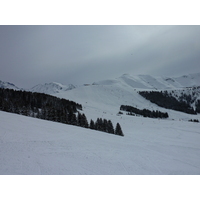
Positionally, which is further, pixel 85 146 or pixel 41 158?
pixel 85 146

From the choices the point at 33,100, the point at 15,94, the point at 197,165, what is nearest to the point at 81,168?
the point at 197,165

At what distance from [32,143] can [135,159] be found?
9.66 meters

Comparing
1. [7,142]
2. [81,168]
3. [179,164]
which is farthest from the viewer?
[7,142]

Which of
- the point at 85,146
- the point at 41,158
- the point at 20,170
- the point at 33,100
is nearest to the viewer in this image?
the point at 20,170

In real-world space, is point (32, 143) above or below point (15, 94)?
below

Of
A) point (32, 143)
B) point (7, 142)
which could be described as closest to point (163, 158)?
point (32, 143)

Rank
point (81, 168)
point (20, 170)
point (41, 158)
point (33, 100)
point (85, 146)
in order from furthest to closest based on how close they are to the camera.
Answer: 1. point (33, 100)
2. point (85, 146)
3. point (41, 158)
4. point (81, 168)
5. point (20, 170)

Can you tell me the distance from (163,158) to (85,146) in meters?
7.58

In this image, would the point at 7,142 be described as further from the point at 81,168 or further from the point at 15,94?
the point at 15,94

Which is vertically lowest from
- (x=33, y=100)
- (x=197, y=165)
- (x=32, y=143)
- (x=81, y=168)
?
(x=197, y=165)

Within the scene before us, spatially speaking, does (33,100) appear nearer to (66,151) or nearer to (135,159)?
(66,151)

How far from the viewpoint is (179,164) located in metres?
10.2

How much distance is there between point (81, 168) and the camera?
8062 millimetres

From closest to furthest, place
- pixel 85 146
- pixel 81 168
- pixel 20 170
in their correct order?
pixel 20 170 → pixel 81 168 → pixel 85 146
